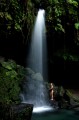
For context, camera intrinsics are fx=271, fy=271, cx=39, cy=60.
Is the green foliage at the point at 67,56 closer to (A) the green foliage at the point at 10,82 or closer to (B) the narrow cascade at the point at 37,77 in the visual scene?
(B) the narrow cascade at the point at 37,77

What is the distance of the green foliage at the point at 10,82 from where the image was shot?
38.0ft

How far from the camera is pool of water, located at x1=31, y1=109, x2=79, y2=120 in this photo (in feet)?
34.1

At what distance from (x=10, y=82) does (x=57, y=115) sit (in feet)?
8.51

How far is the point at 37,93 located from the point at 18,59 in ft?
9.01

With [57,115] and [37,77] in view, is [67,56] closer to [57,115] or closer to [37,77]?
[37,77]

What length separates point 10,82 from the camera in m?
11.9

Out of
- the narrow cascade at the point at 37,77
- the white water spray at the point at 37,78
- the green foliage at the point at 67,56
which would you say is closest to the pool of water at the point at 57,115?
the white water spray at the point at 37,78

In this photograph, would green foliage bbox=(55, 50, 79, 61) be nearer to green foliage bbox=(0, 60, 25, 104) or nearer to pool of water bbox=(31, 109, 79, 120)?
green foliage bbox=(0, 60, 25, 104)

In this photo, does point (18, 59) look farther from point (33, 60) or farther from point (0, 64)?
point (0, 64)

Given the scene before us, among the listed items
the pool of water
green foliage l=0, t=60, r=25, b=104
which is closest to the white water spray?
green foliage l=0, t=60, r=25, b=104

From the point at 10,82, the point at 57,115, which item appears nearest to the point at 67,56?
the point at 10,82

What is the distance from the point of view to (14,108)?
318 inches

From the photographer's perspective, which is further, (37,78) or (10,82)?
(37,78)

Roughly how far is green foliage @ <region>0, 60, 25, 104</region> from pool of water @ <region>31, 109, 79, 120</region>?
1364 millimetres
